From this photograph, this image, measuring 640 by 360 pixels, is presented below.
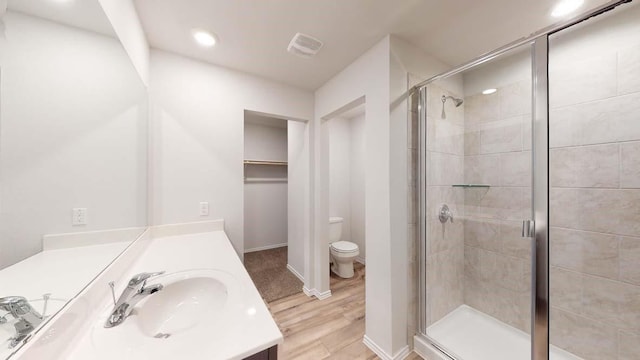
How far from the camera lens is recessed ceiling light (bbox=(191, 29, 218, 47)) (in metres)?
1.47

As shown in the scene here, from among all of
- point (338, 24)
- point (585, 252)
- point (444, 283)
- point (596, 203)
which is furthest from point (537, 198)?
point (338, 24)

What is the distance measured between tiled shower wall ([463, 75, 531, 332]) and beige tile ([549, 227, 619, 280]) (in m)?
0.17

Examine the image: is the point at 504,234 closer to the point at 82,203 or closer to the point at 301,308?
Result: the point at 301,308

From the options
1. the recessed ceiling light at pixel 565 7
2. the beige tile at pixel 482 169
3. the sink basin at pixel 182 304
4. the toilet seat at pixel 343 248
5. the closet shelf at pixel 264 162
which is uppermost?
the recessed ceiling light at pixel 565 7

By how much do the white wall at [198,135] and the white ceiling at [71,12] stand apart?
783mm

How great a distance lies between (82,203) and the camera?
0.82m

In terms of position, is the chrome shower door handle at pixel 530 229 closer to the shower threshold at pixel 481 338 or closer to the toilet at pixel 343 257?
the shower threshold at pixel 481 338

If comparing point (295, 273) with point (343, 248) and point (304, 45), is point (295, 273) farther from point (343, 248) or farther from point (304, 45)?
point (304, 45)

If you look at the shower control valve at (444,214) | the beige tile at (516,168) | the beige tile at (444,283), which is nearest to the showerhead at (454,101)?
the beige tile at (516,168)

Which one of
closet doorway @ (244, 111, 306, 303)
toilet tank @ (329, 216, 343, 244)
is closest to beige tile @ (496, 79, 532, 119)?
toilet tank @ (329, 216, 343, 244)

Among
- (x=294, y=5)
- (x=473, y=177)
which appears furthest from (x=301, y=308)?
(x=294, y=5)

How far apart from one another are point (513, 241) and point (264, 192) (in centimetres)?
351

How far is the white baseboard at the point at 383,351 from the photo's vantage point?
1.48m

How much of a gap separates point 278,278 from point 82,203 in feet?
7.48
